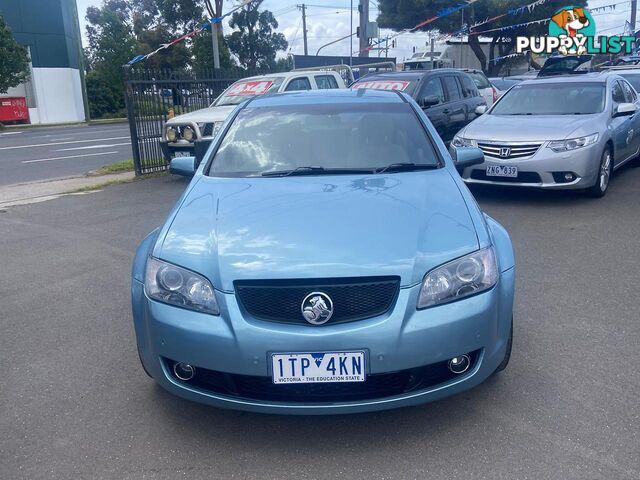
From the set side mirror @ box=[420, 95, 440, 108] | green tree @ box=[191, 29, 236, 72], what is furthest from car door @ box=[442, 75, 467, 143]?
green tree @ box=[191, 29, 236, 72]

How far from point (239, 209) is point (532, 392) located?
181 cm

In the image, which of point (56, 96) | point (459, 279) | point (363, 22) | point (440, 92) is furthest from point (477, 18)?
point (459, 279)

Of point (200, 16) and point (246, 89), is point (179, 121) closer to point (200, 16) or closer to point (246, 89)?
point (246, 89)

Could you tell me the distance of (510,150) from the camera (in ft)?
24.9

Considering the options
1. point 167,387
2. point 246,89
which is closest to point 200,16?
point 246,89

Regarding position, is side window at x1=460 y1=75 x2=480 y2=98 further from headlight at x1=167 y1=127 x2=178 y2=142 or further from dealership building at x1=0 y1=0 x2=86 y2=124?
dealership building at x1=0 y1=0 x2=86 y2=124

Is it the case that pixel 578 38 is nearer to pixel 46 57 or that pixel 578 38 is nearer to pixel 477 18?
pixel 477 18

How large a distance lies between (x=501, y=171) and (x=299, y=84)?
5443 mm

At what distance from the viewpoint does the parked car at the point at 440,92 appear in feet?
34.6

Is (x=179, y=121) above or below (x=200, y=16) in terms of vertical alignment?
below

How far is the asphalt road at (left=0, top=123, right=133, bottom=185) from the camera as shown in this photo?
13.3m

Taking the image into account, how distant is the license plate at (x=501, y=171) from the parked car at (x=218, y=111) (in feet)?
13.5

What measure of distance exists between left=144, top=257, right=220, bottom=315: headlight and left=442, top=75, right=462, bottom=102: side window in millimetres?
9184

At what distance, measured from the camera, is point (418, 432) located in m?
2.99
